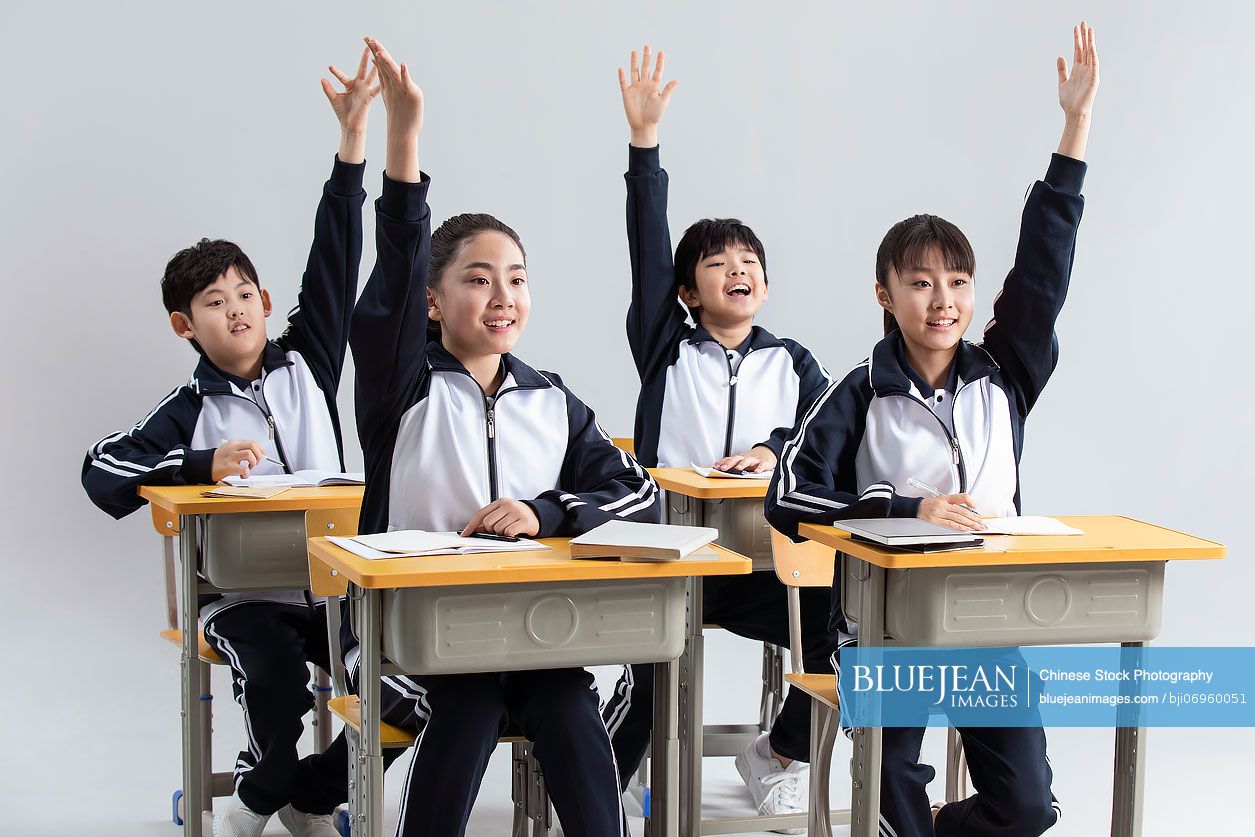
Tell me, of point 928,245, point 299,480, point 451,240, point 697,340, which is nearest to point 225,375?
point 299,480

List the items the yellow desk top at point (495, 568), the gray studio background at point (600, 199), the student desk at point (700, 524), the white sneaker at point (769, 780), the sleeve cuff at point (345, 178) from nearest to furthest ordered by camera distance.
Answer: the yellow desk top at point (495, 568), the student desk at point (700, 524), the white sneaker at point (769, 780), the sleeve cuff at point (345, 178), the gray studio background at point (600, 199)

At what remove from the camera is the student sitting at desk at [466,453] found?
2336 mm

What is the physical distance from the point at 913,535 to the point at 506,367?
3.02 ft

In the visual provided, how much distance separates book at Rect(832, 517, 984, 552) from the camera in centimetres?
225

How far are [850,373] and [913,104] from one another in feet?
9.24

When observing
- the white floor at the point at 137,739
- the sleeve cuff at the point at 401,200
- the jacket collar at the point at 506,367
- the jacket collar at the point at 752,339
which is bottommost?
the white floor at the point at 137,739

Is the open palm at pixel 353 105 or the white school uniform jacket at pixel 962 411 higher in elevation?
the open palm at pixel 353 105

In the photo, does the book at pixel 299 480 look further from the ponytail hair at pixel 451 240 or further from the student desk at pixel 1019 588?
the student desk at pixel 1019 588

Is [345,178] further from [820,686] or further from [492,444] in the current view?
[820,686]

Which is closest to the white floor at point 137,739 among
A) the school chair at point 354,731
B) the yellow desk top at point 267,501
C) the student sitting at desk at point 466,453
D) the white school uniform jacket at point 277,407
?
the school chair at point 354,731

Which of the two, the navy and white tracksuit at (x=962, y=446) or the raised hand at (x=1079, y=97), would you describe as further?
the raised hand at (x=1079, y=97)

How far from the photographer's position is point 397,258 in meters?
2.50

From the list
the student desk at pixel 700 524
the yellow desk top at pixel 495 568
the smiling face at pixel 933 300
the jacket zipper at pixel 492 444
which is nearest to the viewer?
the yellow desk top at pixel 495 568

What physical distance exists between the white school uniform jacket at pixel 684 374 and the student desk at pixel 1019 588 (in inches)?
52.8
